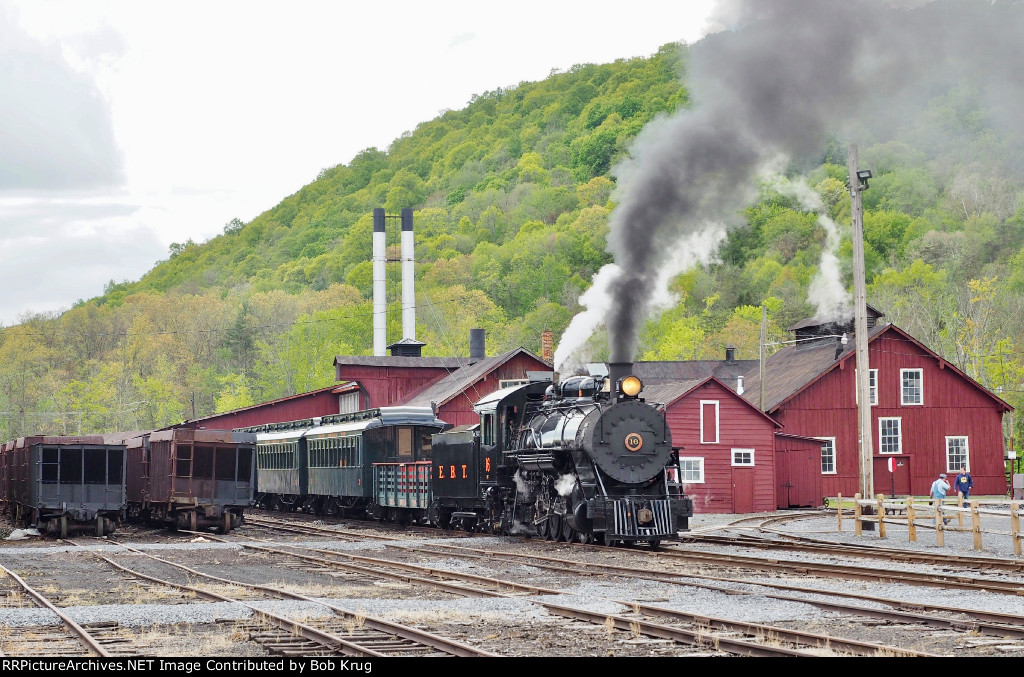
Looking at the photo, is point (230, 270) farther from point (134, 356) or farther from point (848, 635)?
point (848, 635)

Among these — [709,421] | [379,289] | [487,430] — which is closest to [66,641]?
[487,430]

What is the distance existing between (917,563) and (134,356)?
94.7 m

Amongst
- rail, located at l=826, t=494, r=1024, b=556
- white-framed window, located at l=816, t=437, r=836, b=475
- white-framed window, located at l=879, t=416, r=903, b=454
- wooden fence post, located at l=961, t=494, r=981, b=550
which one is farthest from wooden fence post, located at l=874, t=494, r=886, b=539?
white-framed window, located at l=879, t=416, r=903, b=454

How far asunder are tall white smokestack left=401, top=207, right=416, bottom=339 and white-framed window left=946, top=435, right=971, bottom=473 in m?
36.7

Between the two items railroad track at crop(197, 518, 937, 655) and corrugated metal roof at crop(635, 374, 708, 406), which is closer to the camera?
railroad track at crop(197, 518, 937, 655)

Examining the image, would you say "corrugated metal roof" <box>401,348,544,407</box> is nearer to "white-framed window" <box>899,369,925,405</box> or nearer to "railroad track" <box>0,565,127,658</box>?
"white-framed window" <box>899,369,925,405</box>

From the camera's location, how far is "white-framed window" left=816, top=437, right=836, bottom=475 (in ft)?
161

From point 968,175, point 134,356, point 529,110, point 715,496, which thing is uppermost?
point 529,110

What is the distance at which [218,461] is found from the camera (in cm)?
3133

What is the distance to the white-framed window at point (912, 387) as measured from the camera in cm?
5028

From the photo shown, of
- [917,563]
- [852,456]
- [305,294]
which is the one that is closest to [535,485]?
[917,563]

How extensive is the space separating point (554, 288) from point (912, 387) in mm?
47871

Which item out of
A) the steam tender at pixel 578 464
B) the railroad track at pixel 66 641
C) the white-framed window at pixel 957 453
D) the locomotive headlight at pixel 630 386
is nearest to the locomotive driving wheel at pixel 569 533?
the steam tender at pixel 578 464

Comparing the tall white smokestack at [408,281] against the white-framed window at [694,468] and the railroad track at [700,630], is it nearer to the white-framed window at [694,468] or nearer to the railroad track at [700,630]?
the white-framed window at [694,468]
